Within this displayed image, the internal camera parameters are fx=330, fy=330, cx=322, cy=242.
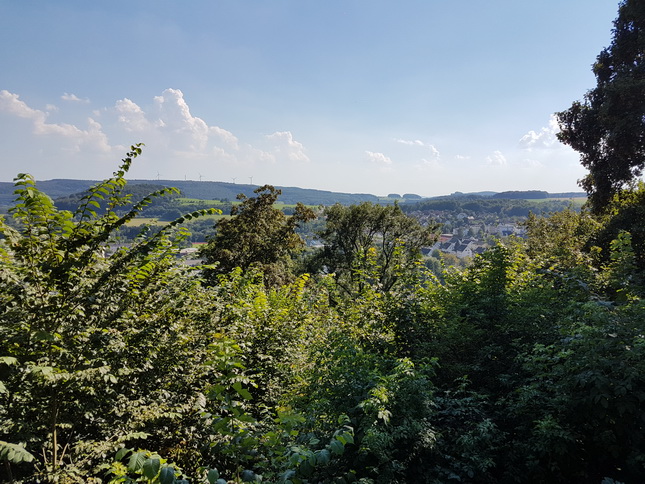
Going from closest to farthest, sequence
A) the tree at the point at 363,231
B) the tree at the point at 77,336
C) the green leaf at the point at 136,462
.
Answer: the green leaf at the point at 136,462 < the tree at the point at 77,336 < the tree at the point at 363,231

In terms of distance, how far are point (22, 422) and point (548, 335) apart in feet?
25.7

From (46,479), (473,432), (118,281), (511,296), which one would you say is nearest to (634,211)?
(511,296)

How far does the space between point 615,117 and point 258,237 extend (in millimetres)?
19997

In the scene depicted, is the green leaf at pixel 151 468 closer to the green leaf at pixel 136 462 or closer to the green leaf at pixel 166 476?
the green leaf at pixel 166 476

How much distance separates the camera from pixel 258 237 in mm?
23781

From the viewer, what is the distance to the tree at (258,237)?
23328 mm

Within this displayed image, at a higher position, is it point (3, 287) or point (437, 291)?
point (3, 287)

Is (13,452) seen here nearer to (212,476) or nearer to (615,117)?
(212,476)

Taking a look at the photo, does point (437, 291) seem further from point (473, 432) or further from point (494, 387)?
point (473, 432)

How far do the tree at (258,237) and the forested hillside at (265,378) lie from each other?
16.4m

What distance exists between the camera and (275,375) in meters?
6.81

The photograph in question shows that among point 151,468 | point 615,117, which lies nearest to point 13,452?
point 151,468

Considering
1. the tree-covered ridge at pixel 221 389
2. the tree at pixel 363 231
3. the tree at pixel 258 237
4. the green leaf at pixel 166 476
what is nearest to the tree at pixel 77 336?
the tree-covered ridge at pixel 221 389

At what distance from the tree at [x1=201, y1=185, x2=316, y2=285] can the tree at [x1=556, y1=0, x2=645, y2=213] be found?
1686 cm
